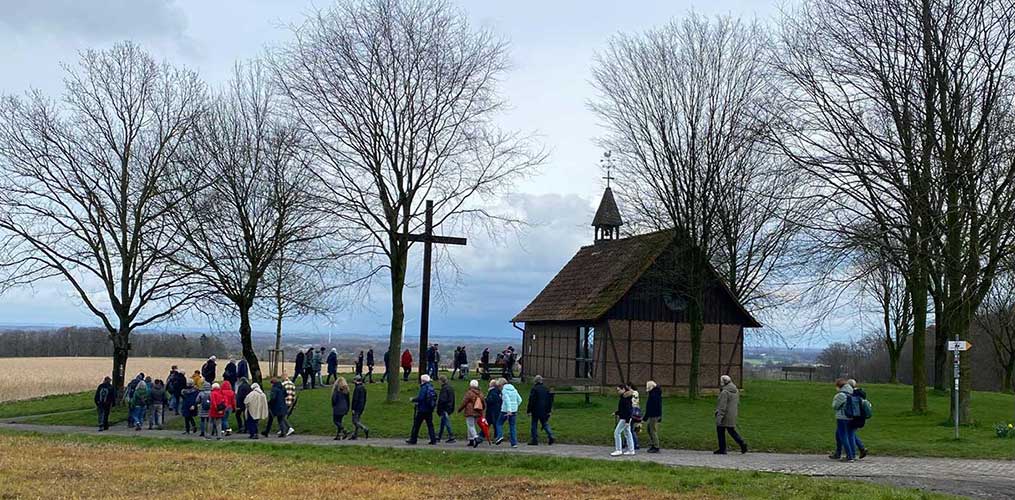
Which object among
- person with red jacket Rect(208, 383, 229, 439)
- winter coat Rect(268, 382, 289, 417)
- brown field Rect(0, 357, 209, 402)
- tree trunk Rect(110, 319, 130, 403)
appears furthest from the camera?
brown field Rect(0, 357, 209, 402)

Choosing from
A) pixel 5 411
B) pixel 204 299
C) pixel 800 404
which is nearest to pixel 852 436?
pixel 800 404

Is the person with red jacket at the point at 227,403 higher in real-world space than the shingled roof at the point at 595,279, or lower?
lower

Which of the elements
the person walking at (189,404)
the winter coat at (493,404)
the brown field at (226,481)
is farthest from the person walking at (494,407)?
the person walking at (189,404)

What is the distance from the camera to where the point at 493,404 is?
22.7 metres

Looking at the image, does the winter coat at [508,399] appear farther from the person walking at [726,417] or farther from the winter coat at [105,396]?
the winter coat at [105,396]

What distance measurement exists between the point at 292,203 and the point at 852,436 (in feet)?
55.4

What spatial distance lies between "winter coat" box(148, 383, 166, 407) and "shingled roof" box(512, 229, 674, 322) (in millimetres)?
15451

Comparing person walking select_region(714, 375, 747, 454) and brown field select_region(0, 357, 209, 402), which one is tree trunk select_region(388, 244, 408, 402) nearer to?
person walking select_region(714, 375, 747, 454)

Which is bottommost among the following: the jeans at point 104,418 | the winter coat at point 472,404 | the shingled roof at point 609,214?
the jeans at point 104,418

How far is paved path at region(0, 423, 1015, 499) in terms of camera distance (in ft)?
52.5

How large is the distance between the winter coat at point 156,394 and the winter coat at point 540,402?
10.8 m

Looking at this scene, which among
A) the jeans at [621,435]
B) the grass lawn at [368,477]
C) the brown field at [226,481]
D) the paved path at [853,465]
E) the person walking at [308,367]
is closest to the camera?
the brown field at [226,481]

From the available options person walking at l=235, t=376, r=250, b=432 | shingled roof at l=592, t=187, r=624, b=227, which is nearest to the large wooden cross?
person walking at l=235, t=376, r=250, b=432

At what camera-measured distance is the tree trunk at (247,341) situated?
33.5 m
